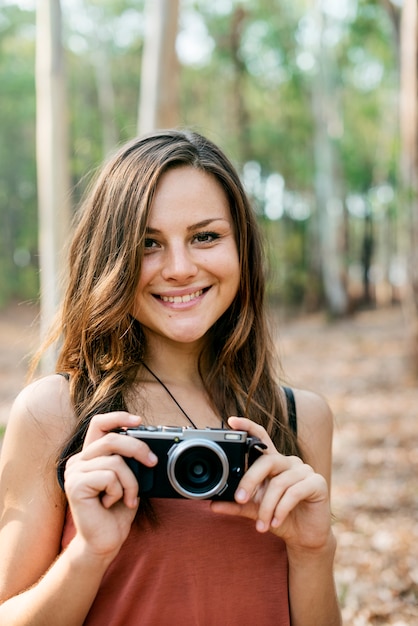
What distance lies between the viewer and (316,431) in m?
1.96

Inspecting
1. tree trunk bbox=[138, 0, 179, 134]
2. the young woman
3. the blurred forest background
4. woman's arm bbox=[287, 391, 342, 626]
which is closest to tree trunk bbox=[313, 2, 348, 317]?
the blurred forest background

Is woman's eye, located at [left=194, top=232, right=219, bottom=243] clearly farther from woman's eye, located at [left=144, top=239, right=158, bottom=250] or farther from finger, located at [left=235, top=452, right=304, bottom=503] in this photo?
finger, located at [left=235, top=452, right=304, bottom=503]

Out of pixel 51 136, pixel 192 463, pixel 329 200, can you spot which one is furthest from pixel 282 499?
pixel 329 200

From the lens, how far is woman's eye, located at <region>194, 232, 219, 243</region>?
1820 mm

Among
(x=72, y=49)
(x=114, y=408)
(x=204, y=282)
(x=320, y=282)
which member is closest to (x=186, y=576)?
(x=114, y=408)

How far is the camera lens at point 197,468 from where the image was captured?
1.42 meters

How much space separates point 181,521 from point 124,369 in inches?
17.7

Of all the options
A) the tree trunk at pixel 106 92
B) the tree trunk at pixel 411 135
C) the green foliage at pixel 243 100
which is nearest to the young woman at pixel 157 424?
the tree trunk at pixel 411 135

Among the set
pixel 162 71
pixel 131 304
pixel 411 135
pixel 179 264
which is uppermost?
pixel 162 71

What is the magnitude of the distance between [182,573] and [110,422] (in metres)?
0.42

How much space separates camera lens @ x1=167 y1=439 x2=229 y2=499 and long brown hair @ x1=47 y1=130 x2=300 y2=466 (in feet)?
1.09

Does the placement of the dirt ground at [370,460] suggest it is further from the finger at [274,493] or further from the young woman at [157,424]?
the finger at [274,493]

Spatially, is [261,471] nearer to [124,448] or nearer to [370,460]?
[124,448]

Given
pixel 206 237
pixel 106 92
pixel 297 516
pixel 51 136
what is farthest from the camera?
pixel 106 92
